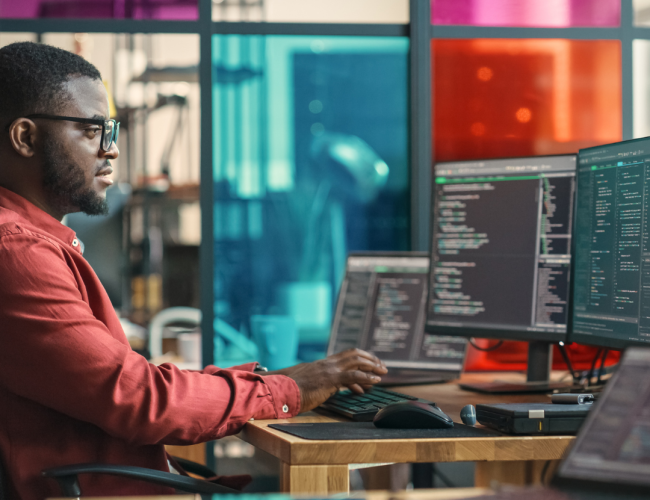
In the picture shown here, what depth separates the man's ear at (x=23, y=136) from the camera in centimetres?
140

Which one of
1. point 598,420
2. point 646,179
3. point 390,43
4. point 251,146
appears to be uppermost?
point 390,43

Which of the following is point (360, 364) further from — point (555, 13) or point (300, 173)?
point (555, 13)

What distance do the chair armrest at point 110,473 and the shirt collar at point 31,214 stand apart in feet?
1.50

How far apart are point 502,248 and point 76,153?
103cm

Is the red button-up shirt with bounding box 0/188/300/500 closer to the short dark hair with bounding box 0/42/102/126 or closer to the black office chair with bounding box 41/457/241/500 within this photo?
the black office chair with bounding box 41/457/241/500

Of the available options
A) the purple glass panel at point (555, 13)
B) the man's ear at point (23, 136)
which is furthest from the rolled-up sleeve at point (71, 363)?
the purple glass panel at point (555, 13)

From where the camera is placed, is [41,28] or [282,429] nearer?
[282,429]

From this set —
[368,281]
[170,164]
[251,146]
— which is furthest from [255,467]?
[170,164]

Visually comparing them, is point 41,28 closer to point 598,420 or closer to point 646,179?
point 646,179

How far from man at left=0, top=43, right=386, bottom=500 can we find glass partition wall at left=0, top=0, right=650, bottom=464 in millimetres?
1082

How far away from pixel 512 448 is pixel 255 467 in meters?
1.68

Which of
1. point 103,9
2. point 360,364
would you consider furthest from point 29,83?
point 103,9

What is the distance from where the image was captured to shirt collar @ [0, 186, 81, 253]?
1384 mm

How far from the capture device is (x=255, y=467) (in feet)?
8.89
